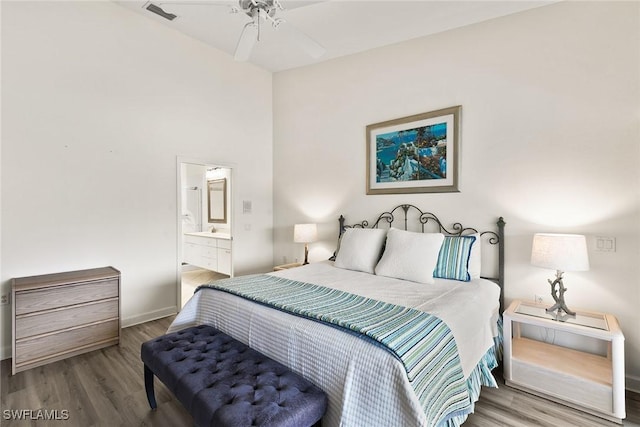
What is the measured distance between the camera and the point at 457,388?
1615 millimetres

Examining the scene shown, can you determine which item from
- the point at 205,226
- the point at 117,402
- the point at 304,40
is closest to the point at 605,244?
the point at 304,40

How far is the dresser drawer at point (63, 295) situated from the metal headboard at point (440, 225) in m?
2.61

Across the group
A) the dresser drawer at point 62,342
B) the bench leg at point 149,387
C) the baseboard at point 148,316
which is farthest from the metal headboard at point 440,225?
the dresser drawer at point 62,342

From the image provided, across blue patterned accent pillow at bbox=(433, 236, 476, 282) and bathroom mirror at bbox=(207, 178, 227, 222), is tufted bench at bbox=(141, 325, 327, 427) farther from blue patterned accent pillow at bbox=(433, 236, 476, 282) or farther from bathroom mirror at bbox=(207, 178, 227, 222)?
bathroom mirror at bbox=(207, 178, 227, 222)

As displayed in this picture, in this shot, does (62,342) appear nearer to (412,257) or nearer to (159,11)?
(412,257)

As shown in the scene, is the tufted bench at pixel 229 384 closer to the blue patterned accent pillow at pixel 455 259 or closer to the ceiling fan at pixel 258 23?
the blue patterned accent pillow at pixel 455 259

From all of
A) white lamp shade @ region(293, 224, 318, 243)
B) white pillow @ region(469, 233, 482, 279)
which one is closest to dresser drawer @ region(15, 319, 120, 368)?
white lamp shade @ region(293, 224, 318, 243)

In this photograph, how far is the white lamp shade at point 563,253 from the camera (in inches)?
84.7

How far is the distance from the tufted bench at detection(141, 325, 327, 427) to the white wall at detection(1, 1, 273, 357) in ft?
6.03

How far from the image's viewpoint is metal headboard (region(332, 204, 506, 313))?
280cm

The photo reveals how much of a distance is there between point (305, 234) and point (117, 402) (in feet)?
8.15

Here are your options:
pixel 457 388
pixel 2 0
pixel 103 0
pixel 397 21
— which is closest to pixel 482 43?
pixel 397 21

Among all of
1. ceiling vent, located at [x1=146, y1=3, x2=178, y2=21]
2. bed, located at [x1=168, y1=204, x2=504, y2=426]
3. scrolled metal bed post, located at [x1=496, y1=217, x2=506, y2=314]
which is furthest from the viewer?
ceiling vent, located at [x1=146, y1=3, x2=178, y2=21]

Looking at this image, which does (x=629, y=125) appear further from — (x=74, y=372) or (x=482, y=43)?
(x=74, y=372)
